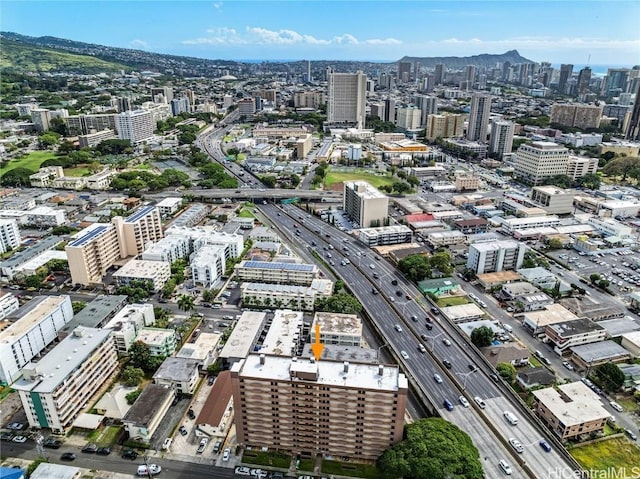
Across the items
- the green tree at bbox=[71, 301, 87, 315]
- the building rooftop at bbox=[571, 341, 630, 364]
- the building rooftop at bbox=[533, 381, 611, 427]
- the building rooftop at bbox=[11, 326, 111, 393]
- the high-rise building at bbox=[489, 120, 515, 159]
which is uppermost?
the high-rise building at bbox=[489, 120, 515, 159]

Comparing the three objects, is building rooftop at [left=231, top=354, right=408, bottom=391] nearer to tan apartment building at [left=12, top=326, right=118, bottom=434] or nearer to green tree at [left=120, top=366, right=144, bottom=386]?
green tree at [left=120, top=366, right=144, bottom=386]

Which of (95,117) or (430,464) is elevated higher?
(95,117)

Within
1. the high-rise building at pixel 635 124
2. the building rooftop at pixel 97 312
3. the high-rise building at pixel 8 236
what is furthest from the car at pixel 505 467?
the high-rise building at pixel 635 124

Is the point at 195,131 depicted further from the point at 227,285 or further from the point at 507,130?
the point at 227,285

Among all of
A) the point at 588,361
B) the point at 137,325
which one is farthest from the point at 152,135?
the point at 588,361

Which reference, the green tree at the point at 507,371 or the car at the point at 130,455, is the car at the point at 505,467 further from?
the car at the point at 130,455

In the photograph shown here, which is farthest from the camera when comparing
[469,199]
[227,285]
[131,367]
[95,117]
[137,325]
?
[95,117]

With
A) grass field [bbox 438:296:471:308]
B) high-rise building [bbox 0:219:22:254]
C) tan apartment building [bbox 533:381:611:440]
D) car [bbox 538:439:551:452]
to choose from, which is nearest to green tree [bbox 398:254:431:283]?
grass field [bbox 438:296:471:308]
